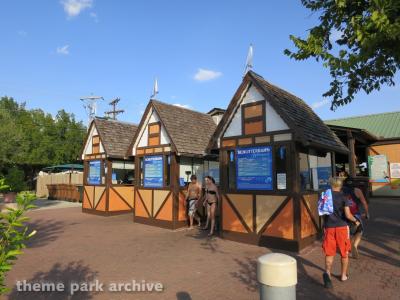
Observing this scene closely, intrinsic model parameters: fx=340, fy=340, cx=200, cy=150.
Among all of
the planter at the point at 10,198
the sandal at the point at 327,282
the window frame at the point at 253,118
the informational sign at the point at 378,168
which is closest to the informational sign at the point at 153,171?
the window frame at the point at 253,118

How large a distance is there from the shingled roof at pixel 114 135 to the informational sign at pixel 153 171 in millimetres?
2815

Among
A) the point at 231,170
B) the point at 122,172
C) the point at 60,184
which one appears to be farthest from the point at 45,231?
the point at 60,184

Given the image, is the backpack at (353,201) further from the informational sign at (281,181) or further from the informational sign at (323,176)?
the informational sign at (323,176)

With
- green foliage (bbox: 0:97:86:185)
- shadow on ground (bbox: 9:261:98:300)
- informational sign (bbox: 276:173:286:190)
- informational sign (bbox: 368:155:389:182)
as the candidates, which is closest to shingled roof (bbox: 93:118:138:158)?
shadow on ground (bbox: 9:261:98:300)

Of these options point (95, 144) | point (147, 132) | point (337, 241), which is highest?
point (147, 132)

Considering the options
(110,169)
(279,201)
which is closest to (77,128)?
(110,169)

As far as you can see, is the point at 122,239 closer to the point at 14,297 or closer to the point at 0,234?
the point at 14,297

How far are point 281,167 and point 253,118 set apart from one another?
1616mm

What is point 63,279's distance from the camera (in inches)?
249

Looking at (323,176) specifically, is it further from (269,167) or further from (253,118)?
(253,118)

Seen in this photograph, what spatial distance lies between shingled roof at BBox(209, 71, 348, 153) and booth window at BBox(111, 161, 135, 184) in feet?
24.6

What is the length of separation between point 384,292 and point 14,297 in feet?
19.4

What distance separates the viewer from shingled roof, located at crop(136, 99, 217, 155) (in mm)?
11997

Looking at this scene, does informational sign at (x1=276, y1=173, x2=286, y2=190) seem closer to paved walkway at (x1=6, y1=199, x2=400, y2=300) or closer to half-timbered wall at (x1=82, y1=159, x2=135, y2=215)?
paved walkway at (x1=6, y1=199, x2=400, y2=300)
